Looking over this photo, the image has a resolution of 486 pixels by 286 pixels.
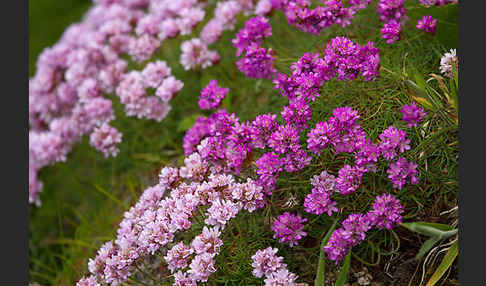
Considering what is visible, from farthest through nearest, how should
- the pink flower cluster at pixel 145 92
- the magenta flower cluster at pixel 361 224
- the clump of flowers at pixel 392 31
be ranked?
1. the pink flower cluster at pixel 145 92
2. the clump of flowers at pixel 392 31
3. the magenta flower cluster at pixel 361 224

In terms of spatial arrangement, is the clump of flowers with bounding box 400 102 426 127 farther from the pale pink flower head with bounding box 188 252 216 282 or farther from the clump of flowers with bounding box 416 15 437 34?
the pale pink flower head with bounding box 188 252 216 282

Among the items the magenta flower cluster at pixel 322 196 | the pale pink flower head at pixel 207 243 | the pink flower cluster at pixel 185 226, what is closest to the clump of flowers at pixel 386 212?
the magenta flower cluster at pixel 322 196

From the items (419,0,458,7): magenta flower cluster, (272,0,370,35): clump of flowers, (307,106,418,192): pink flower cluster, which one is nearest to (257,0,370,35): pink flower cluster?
(272,0,370,35): clump of flowers

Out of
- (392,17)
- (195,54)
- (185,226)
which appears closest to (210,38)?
(195,54)

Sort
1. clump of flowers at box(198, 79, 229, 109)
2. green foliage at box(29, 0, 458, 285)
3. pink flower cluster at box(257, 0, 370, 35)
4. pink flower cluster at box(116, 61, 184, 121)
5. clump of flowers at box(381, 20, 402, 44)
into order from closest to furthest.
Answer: green foliage at box(29, 0, 458, 285), clump of flowers at box(381, 20, 402, 44), pink flower cluster at box(257, 0, 370, 35), clump of flowers at box(198, 79, 229, 109), pink flower cluster at box(116, 61, 184, 121)

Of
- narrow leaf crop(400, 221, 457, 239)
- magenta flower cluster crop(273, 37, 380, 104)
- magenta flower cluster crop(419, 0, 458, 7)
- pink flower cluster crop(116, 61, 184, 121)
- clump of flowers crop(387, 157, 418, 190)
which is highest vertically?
pink flower cluster crop(116, 61, 184, 121)

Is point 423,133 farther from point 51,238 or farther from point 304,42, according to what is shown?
point 51,238

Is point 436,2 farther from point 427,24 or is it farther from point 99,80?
point 99,80

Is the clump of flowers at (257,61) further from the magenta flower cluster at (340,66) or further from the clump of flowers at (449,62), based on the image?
the clump of flowers at (449,62)
